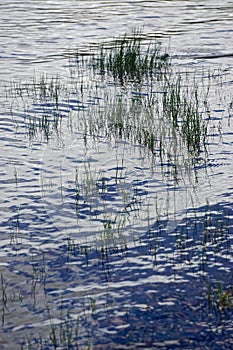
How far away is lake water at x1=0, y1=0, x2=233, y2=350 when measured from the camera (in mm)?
7473

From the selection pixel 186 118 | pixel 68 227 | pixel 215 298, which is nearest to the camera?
pixel 215 298

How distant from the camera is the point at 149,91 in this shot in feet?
55.7

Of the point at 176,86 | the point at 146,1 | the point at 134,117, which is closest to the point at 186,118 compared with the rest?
the point at 134,117

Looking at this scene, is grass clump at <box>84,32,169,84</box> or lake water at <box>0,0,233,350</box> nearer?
lake water at <box>0,0,233,350</box>

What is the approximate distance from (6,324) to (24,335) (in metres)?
0.28

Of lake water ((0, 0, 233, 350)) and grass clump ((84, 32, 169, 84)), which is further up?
grass clump ((84, 32, 169, 84))

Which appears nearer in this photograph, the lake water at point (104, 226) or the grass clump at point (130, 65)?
the lake water at point (104, 226)

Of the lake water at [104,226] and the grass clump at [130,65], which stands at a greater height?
the grass clump at [130,65]

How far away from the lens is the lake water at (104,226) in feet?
24.5

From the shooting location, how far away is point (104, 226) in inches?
383

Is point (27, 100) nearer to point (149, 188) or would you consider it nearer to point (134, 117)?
point (134, 117)

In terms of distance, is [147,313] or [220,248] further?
[220,248]

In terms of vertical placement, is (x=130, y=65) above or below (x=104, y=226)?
above

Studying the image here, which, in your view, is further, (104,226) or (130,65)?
(130,65)
